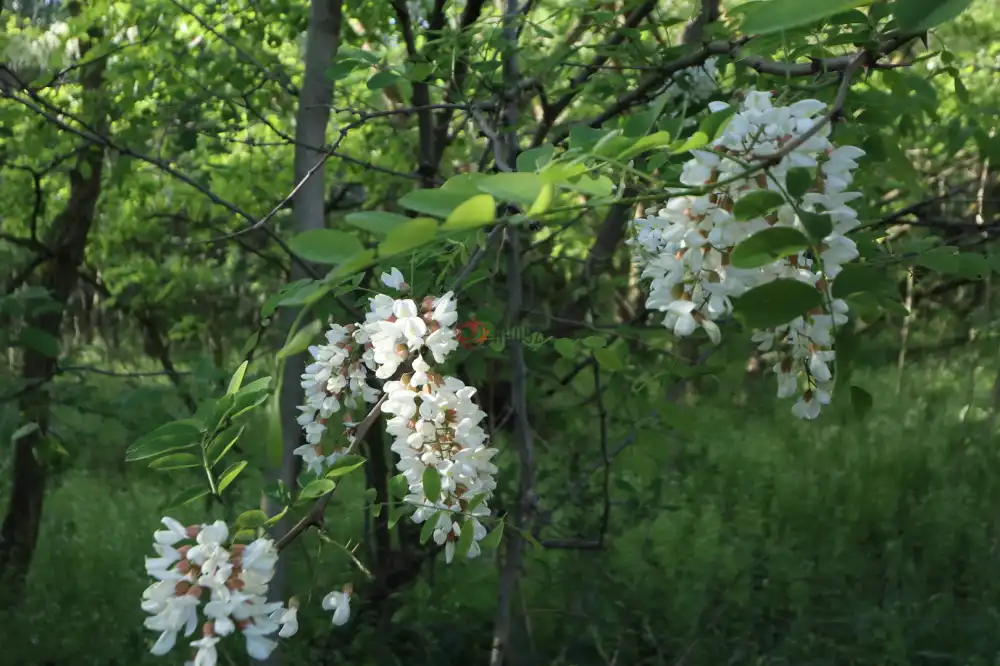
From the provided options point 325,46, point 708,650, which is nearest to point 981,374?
point 708,650

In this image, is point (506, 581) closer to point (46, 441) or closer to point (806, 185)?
point (46, 441)

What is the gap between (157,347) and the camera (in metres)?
3.57

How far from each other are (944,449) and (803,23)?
4.48 metres

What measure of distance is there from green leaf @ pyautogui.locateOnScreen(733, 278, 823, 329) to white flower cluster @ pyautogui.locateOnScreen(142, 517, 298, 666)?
0.52 metres

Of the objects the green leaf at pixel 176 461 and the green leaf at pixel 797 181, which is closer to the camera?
the green leaf at pixel 797 181

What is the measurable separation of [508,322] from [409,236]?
1.11 meters

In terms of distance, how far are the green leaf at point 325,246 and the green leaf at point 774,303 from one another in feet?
1.10

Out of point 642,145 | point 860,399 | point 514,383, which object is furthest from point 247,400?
point 514,383

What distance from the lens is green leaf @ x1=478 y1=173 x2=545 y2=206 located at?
2.52ft

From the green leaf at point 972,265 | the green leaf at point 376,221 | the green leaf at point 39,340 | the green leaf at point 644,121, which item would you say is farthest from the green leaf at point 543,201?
the green leaf at point 39,340

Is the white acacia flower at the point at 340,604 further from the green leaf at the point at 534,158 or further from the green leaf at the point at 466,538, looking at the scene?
the green leaf at the point at 534,158

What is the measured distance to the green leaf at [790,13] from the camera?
72 cm

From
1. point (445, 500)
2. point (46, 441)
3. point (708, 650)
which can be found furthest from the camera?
point (708, 650)

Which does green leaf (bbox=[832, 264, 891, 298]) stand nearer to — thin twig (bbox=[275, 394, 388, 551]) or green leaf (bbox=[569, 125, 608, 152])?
green leaf (bbox=[569, 125, 608, 152])
